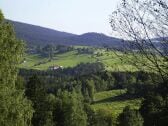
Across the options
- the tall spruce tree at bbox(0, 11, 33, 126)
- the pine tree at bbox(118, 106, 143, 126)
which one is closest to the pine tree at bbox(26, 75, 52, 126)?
the tall spruce tree at bbox(0, 11, 33, 126)

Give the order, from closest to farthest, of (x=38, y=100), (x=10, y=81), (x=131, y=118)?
1. (x=10, y=81)
2. (x=38, y=100)
3. (x=131, y=118)

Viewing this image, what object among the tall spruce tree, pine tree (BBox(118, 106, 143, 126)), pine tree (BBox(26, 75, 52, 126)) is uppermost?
the tall spruce tree

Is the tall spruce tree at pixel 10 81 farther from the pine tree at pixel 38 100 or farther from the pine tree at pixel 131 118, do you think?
the pine tree at pixel 131 118

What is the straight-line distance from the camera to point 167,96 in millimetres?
14055

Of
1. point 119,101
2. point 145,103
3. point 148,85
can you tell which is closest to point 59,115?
point 145,103

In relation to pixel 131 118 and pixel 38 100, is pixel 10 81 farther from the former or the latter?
pixel 131 118

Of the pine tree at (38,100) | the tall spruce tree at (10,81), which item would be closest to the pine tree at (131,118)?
the pine tree at (38,100)

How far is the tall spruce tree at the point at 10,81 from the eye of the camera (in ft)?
90.9

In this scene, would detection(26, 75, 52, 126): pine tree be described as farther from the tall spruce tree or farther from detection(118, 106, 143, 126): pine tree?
detection(118, 106, 143, 126): pine tree

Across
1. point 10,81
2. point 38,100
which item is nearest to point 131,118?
point 38,100

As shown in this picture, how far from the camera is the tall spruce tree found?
27.7 metres

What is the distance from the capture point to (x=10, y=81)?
94.3 feet

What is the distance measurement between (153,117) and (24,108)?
1514 inches

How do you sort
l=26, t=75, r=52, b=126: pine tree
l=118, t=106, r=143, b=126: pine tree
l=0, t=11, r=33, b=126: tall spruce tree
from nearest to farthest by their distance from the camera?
l=0, t=11, r=33, b=126: tall spruce tree < l=26, t=75, r=52, b=126: pine tree < l=118, t=106, r=143, b=126: pine tree
